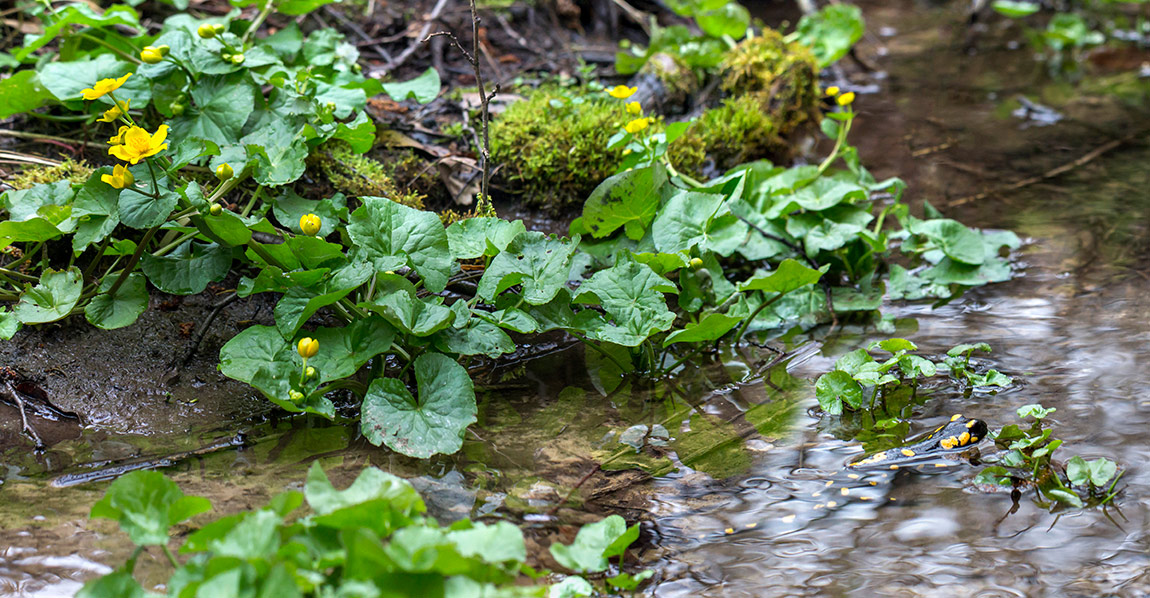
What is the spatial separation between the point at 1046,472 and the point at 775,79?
267 cm

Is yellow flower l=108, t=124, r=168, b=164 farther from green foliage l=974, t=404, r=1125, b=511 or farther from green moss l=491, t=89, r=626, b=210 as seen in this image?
green foliage l=974, t=404, r=1125, b=511

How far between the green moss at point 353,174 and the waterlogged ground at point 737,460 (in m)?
0.61

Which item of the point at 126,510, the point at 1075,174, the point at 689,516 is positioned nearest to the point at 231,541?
the point at 126,510

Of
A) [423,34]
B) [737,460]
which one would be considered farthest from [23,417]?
[423,34]

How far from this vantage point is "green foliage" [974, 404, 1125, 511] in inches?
76.2

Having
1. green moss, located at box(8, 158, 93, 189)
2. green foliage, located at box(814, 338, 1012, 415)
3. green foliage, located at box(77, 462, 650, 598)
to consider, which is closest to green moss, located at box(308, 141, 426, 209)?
green moss, located at box(8, 158, 93, 189)

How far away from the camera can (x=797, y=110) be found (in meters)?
4.22

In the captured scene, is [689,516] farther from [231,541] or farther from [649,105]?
[649,105]

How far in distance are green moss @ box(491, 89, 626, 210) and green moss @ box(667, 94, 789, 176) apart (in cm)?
33

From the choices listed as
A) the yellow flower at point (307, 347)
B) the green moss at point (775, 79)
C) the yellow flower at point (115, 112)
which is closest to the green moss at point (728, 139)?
the green moss at point (775, 79)

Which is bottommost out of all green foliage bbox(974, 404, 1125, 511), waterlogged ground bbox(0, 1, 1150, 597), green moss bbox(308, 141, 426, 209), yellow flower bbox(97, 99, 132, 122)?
waterlogged ground bbox(0, 1, 1150, 597)

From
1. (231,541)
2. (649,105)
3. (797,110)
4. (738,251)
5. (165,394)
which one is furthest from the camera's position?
(797,110)

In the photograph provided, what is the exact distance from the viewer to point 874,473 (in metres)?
2.09

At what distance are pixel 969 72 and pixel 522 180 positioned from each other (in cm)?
401
